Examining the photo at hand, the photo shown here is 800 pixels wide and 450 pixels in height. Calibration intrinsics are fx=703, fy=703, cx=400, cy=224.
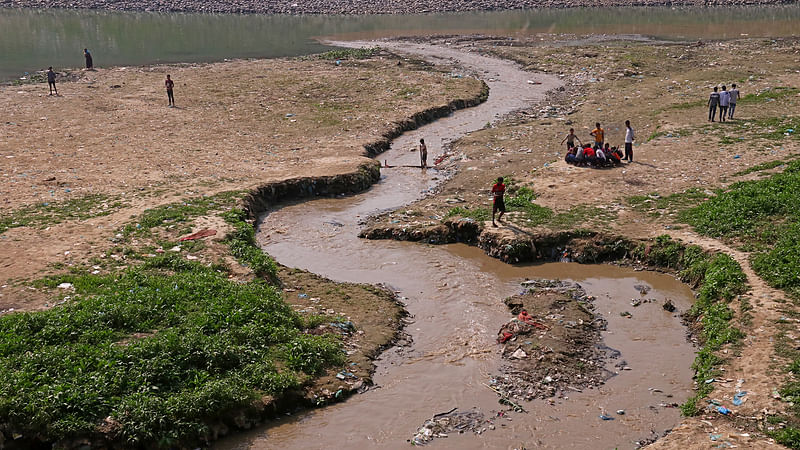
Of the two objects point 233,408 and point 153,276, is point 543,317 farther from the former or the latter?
point 153,276

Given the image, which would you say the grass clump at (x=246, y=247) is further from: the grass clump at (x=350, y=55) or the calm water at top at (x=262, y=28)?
the calm water at top at (x=262, y=28)

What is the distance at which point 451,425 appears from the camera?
32.4 ft

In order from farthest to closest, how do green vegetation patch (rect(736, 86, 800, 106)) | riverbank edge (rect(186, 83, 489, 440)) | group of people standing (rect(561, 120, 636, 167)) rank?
green vegetation patch (rect(736, 86, 800, 106)), group of people standing (rect(561, 120, 636, 167)), riverbank edge (rect(186, 83, 489, 440))

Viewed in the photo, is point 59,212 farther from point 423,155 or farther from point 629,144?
point 629,144

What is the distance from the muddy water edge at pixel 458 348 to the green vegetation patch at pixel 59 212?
381 cm

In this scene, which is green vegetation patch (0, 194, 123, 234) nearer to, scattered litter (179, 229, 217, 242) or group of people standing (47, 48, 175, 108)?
scattered litter (179, 229, 217, 242)

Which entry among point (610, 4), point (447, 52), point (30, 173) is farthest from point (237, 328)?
point (610, 4)

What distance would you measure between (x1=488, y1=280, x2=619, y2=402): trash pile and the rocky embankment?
5956cm

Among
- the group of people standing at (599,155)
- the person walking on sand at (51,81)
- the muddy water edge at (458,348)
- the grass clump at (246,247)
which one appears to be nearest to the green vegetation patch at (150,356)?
the muddy water edge at (458,348)

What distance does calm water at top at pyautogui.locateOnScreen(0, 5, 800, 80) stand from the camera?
4506 centimetres

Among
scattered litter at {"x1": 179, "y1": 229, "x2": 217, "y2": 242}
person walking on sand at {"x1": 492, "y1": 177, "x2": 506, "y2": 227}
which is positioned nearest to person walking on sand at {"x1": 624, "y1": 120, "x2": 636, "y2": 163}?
person walking on sand at {"x1": 492, "y1": 177, "x2": 506, "y2": 227}

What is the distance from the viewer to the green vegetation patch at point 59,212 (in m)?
15.3

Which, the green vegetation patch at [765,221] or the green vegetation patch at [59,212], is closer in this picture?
the green vegetation patch at [765,221]

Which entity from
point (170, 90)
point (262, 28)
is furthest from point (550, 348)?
point (262, 28)
